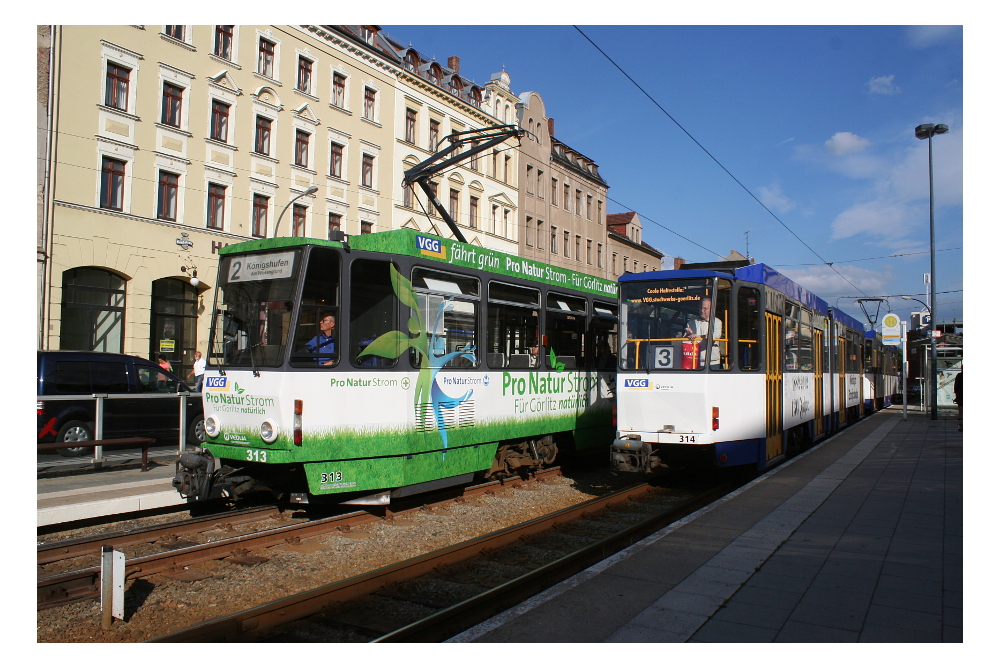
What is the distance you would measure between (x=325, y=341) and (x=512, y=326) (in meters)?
3.14

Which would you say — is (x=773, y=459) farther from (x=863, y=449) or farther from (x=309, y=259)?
(x=309, y=259)

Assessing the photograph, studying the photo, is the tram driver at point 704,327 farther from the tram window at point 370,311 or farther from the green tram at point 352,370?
the tram window at point 370,311

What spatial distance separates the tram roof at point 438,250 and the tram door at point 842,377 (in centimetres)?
906

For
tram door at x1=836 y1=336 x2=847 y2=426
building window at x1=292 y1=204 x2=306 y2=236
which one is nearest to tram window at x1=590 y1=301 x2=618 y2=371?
tram door at x1=836 y1=336 x2=847 y2=426

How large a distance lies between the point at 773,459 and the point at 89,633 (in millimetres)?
9271

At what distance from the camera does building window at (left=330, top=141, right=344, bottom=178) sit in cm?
2784

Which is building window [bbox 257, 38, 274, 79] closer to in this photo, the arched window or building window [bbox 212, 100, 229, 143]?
building window [bbox 212, 100, 229, 143]

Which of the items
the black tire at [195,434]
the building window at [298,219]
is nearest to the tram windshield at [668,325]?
the black tire at [195,434]

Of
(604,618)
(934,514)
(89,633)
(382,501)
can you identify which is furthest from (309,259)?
(934,514)

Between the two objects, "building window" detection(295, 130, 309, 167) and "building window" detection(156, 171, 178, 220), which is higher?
"building window" detection(295, 130, 309, 167)

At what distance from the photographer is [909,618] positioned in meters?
4.63

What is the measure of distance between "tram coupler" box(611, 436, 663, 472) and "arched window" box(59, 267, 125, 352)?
16322 mm

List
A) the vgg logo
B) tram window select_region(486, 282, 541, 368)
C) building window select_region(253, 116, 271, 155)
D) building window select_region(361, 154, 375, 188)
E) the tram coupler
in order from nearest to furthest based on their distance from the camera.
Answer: the vgg logo, tram window select_region(486, 282, 541, 368), the tram coupler, building window select_region(253, 116, 271, 155), building window select_region(361, 154, 375, 188)

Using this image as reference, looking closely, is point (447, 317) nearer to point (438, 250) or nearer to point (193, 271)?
point (438, 250)
